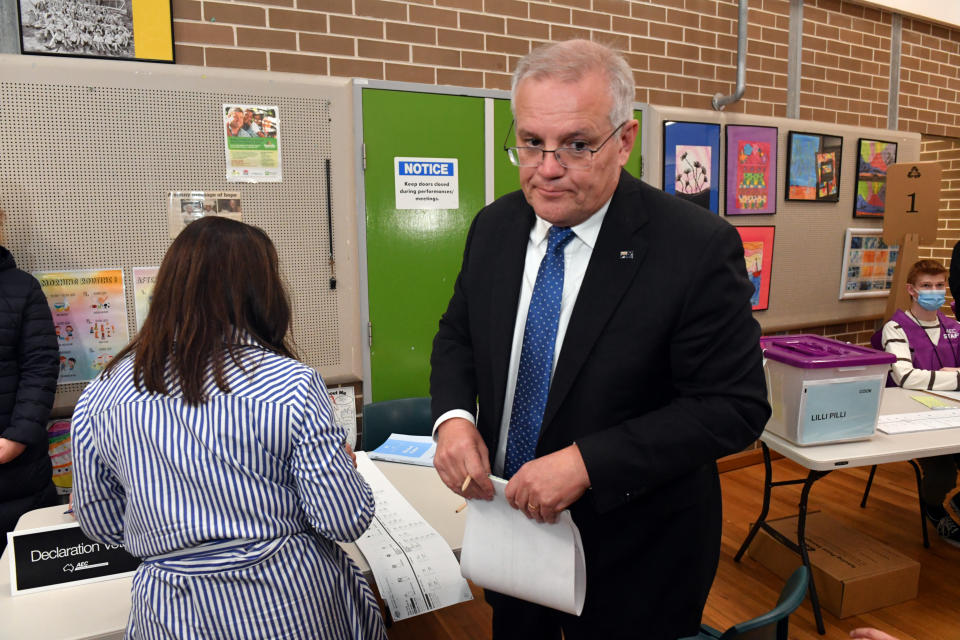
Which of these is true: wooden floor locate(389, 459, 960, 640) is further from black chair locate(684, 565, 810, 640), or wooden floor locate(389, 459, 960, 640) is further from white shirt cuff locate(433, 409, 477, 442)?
white shirt cuff locate(433, 409, 477, 442)

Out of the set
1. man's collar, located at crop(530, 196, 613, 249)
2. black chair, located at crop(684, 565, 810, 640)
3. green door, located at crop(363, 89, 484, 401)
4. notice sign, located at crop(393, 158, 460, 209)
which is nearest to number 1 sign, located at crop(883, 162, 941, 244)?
green door, located at crop(363, 89, 484, 401)

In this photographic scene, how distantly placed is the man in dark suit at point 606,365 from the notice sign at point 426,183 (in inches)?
70.8

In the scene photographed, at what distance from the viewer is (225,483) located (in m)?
1.11

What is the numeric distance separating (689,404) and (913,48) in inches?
208

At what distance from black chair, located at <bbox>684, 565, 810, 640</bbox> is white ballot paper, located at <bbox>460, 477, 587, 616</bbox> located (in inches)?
11.5

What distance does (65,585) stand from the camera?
141 centimetres

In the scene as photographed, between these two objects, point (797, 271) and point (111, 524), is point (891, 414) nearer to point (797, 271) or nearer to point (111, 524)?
point (797, 271)

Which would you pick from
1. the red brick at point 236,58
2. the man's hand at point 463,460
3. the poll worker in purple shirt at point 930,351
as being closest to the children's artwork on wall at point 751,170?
the poll worker in purple shirt at point 930,351

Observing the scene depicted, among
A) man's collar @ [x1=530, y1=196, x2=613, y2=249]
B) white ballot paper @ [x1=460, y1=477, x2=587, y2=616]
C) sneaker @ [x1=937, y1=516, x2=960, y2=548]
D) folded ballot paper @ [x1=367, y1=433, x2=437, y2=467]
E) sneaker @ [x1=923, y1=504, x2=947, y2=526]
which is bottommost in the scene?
sneaker @ [x1=937, y1=516, x2=960, y2=548]

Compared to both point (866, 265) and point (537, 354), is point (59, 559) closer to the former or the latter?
point (537, 354)

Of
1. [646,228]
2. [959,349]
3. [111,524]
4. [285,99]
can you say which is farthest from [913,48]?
[111,524]

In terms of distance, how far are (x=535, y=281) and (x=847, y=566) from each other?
2.39m

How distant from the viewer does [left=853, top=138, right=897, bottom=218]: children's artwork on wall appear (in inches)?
174

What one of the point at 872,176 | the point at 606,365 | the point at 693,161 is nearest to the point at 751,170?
the point at 693,161
